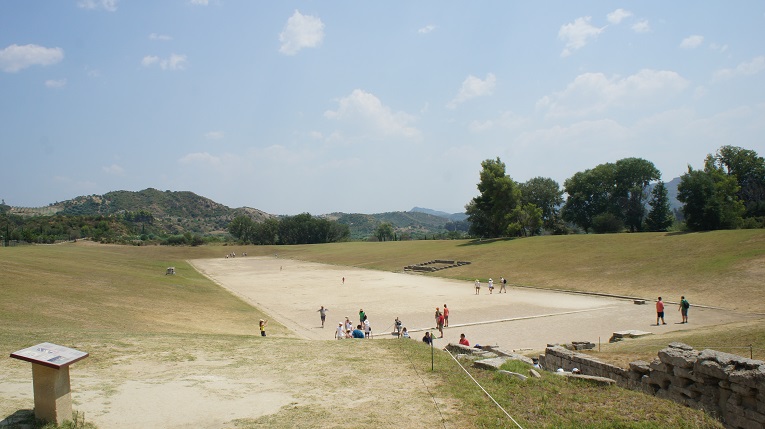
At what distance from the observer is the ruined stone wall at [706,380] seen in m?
8.58

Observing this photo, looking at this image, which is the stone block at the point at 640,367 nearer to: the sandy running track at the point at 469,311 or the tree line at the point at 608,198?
the sandy running track at the point at 469,311

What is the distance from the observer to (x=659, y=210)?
238 feet

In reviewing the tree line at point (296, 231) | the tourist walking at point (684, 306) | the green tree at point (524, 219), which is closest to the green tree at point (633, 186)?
the green tree at point (524, 219)

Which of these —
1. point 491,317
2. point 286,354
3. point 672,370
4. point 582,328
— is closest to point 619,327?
point 582,328

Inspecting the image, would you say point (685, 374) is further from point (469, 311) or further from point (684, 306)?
point (469, 311)

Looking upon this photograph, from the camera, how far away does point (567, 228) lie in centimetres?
9094

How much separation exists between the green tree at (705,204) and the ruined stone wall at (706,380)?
51.5m

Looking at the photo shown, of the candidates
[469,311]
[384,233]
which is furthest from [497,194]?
[384,233]

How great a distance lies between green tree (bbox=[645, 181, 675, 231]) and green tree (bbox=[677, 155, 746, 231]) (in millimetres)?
15407

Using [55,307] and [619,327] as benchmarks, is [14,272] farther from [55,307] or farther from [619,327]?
[619,327]

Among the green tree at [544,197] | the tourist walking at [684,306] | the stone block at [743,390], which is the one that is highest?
the green tree at [544,197]

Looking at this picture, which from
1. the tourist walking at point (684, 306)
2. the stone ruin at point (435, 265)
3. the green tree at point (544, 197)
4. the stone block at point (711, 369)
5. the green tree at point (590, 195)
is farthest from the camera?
the green tree at point (544, 197)

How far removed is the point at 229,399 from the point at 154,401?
1.46m

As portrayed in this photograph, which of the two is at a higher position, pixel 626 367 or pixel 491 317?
pixel 626 367
